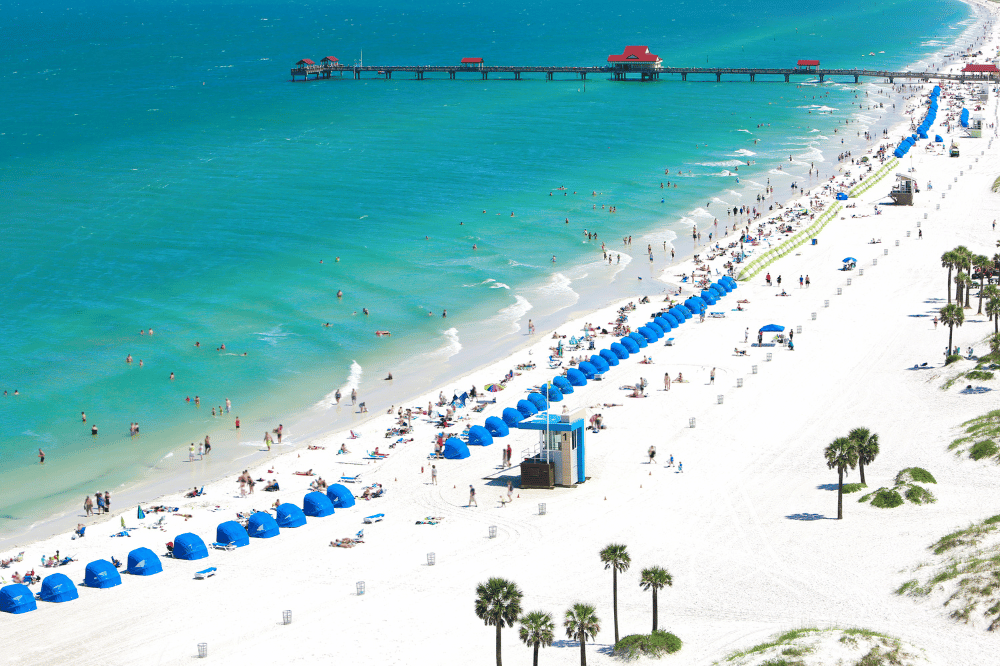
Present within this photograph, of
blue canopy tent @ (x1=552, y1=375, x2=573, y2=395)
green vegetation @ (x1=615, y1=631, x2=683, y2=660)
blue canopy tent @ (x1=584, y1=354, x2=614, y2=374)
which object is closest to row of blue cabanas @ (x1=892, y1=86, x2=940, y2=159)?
Result: blue canopy tent @ (x1=584, y1=354, x2=614, y2=374)

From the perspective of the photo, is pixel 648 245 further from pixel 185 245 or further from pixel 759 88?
pixel 759 88

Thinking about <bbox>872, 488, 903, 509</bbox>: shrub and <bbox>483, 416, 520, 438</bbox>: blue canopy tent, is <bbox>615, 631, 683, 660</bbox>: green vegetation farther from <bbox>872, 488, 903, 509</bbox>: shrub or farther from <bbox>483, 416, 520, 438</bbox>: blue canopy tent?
<bbox>483, 416, 520, 438</bbox>: blue canopy tent

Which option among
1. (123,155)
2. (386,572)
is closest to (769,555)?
(386,572)

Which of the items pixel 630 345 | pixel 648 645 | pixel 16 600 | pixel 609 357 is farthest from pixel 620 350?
pixel 16 600

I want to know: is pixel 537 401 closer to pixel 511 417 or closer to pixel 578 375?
pixel 511 417

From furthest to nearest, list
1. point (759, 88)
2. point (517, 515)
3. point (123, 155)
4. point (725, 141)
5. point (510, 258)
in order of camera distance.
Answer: point (759, 88) → point (725, 141) → point (123, 155) → point (510, 258) → point (517, 515)

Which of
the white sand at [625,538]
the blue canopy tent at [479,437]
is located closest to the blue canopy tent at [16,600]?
the white sand at [625,538]
